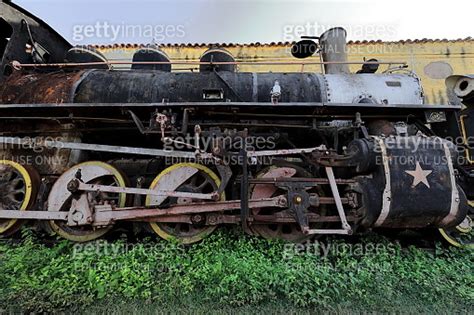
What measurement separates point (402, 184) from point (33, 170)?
3831 millimetres

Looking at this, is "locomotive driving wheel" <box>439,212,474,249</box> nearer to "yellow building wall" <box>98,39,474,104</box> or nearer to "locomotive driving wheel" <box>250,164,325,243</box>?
"locomotive driving wheel" <box>250,164,325,243</box>

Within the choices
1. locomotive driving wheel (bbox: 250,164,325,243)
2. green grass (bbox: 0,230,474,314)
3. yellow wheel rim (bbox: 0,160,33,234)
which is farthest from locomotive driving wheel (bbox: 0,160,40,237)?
locomotive driving wheel (bbox: 250,164,325,243)

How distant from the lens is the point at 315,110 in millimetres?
3057

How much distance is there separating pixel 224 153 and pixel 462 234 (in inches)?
111

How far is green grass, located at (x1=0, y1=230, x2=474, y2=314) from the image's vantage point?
213cm

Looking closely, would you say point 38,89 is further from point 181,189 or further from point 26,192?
point 181,189

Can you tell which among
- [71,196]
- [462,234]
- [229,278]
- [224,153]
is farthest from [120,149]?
[462,234]

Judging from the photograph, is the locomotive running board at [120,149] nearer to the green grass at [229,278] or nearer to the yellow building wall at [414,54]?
the green grass at [229,278]

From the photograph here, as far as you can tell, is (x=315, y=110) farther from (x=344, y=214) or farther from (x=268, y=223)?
(x=268, y=223)

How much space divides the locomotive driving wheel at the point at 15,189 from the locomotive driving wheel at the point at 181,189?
4.16 feet

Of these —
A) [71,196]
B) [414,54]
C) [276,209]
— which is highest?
[414,54]

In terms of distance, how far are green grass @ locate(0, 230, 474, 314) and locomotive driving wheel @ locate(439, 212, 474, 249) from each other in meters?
0.26

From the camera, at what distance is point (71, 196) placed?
3.05 m

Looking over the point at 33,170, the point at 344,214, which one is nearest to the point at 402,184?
the point at 344,214
